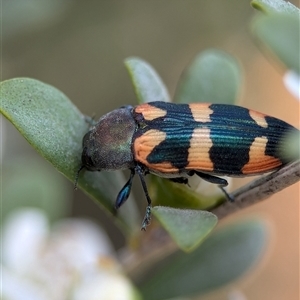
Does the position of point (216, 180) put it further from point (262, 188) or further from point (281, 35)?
point (281, 35)

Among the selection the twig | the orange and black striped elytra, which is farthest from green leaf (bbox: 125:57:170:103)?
the twig

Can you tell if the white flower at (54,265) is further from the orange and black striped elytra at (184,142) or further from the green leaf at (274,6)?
the green leaf at (274,6)

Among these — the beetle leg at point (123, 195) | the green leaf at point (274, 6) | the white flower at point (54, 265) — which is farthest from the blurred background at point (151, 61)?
Result: the green leaf at point (274, 6)

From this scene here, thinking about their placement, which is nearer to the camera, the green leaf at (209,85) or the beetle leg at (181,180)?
the beetle leg at (181,180)

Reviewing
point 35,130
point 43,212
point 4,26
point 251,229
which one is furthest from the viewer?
point 4,26

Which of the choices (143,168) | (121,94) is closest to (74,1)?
(121,94)

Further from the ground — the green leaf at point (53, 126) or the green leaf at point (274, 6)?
the green leaf at point (274, 6)

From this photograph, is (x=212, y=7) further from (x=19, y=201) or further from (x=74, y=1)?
(x=19, y=201)
